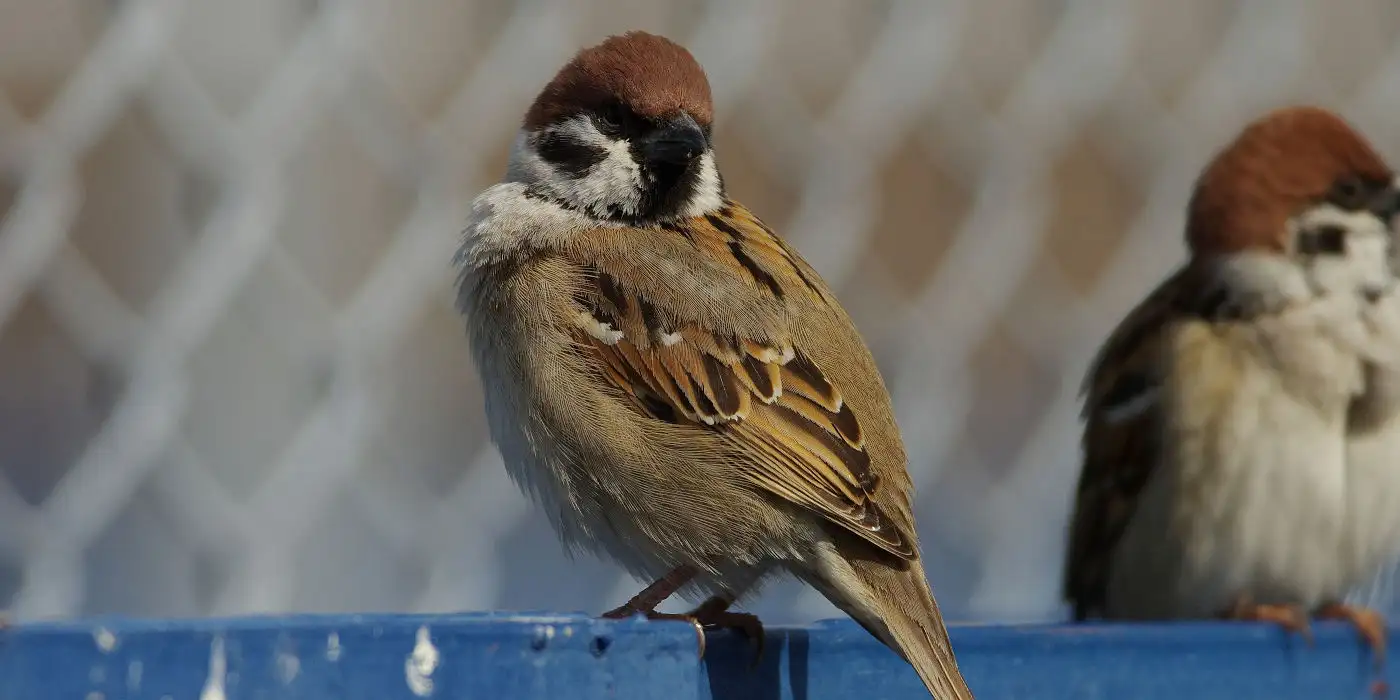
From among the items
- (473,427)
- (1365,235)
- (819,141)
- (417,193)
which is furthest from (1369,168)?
(473,427)

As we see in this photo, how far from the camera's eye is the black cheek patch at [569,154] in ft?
5.13

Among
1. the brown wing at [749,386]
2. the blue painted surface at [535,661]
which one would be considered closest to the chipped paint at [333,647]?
the blue painted surface at [535,661]

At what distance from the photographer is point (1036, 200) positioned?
243 cm

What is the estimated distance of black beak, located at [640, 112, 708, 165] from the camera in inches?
59.4

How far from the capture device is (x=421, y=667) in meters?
0.84

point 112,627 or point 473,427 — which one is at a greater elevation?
point 112,627

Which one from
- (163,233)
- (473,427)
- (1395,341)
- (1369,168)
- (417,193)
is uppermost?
(1369,168)

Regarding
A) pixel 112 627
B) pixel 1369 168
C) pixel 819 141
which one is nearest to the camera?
pixel 112 627

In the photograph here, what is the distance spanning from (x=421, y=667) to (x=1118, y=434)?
1163 mm

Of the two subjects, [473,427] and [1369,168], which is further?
[473,427]

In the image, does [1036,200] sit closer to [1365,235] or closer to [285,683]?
[1365,235]

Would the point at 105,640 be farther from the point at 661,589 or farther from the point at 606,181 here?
the point at 606,181

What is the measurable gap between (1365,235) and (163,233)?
3.44 ft

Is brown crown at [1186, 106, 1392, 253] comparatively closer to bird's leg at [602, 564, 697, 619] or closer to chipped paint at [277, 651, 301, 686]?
bird's leg at [602, 564, 697, 619]
